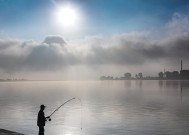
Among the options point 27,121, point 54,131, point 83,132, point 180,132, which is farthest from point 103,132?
point 27,121

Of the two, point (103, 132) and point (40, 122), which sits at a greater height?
point (40, 122)

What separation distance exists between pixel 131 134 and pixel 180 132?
19.4 ft

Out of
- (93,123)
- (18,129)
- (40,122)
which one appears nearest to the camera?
(40,122)

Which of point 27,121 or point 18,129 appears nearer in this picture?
point 18,129

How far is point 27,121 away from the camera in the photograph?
144 ft

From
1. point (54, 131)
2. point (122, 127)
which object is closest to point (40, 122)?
point (54, 131)

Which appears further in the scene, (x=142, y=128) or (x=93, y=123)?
(x=93, y=123)

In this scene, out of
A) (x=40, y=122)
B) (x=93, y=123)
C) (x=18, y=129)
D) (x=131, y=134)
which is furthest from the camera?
(x=93, y=123)

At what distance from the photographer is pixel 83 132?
36312 millimetres

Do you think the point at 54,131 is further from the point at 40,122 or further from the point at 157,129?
the point at 40,122

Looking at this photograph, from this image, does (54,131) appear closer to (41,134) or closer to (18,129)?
(18,129)

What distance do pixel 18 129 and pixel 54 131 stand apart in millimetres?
4662

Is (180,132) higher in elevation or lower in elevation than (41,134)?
lower

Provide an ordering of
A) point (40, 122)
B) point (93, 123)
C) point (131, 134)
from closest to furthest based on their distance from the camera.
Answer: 1. point (40, 122)
2. point (131, 134)
3. point (93, 123)
